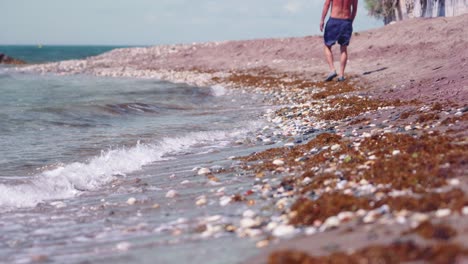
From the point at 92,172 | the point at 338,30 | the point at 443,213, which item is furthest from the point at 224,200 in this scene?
the point at 338,30

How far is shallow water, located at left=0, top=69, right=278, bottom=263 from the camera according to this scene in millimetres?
5320

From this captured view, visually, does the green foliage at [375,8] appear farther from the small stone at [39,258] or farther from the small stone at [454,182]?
the small stone at [39,258]

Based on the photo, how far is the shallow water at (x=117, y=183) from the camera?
532 centimetres

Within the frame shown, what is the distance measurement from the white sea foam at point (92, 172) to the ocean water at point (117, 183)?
0.06 ft

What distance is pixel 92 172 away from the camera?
9453 mm

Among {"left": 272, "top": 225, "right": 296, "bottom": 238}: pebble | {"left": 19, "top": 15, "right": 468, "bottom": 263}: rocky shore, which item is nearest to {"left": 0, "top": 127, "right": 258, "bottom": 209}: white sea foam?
{"left": 19, "top": 15, "right": 468, "bottom": 263}: rocky shore

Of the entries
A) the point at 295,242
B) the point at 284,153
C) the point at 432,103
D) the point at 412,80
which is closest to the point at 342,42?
the point at 412,80

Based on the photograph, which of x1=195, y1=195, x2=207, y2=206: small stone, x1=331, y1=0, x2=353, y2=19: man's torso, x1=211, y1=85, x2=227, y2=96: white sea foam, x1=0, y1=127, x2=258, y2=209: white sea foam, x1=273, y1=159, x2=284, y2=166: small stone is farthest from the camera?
x1=211, y1=85, x2=227, y2=96: white sea foam

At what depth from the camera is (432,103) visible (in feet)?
37.0

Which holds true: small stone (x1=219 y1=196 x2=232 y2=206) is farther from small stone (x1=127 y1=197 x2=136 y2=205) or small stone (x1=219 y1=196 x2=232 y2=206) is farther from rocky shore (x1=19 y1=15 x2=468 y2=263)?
small stone (x1=127 y1=197 x2=136 y2=205)

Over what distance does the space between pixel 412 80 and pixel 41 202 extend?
39.8 ft

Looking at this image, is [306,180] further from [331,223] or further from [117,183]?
[117,183]

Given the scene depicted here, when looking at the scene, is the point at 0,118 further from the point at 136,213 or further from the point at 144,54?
the point at 144,54

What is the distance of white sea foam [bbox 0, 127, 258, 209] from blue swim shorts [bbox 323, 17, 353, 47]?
692cm
